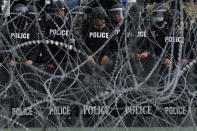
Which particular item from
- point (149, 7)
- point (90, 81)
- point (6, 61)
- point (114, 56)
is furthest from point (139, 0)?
point (6, 61)

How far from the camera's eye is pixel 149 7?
31.0 feet

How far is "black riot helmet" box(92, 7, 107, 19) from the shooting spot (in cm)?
971

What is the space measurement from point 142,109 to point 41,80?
6.06ft

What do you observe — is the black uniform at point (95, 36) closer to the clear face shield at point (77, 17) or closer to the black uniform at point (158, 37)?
the clear face shield at point (77, 17)

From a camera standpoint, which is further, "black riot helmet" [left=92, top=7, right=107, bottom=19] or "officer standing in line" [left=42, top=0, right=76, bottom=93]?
"black riot helmet" [left=92, top=7, right=107, bottom=19]

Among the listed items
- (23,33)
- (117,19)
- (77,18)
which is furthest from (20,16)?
(117,19)

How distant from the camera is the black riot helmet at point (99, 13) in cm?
971

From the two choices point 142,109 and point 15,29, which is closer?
point 15,29

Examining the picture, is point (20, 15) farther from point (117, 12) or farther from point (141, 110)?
point (141, 110)

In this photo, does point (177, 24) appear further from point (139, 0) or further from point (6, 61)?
point (6, 61)

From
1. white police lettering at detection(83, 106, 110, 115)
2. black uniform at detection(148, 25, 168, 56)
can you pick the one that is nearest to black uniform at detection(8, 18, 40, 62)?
white police lettering at detection(83, 106, 110, 115)

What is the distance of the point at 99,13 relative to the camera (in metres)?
9.76

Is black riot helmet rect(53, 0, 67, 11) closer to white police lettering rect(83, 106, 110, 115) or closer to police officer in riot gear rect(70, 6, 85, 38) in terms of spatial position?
police officer in riot gear rect(70, 6, 85, 38)

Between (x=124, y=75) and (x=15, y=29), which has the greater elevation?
(x=15, y=29)
